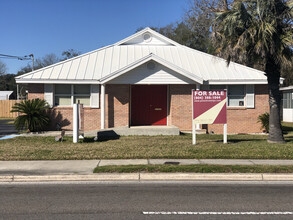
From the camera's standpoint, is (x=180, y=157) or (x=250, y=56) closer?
(x=180, y=157)

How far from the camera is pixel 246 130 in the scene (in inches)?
658

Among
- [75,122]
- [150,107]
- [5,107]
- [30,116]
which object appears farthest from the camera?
[5,107]

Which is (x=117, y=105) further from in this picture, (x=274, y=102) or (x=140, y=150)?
A: (x=274, y=102)

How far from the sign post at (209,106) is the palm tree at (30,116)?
811cm

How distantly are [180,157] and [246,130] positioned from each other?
8562mm

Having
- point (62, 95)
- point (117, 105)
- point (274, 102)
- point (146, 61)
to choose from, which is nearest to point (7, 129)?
point (62, 95)

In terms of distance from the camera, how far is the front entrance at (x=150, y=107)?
17.2 m

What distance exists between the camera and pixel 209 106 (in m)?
12.0

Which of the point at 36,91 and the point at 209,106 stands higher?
the point at 36,91
